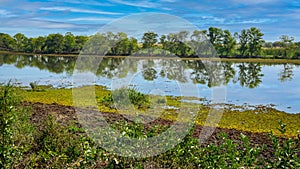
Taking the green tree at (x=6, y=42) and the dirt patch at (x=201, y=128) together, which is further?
the green tree at (x=6, y=42)

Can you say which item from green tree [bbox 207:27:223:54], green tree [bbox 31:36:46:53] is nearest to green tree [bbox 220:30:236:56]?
green tree [bbox 207:27:223:54]

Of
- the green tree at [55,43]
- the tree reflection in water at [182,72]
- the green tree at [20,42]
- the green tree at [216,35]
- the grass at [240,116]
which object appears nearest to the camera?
the grass at [240,116]

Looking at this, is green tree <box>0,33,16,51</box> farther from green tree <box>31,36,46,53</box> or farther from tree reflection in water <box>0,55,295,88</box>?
tree reflection in water <box>0,55,295,88</box>

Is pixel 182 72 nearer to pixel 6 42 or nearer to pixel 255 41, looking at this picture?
pixel 255 41

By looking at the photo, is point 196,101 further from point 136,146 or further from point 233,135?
point 136,146

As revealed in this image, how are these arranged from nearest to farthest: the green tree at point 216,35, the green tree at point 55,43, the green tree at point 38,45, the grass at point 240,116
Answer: the grass at point 240,116, the green tree at point 216,35, the green tree at point 55,43, the green tree at point 38,45

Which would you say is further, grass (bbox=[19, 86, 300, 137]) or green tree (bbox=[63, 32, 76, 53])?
green tree (bbox=[63, 32, 76, 53])

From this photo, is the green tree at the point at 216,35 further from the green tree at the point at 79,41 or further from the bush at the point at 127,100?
the bush at the point at 127,100

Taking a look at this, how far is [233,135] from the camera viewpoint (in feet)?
24.9

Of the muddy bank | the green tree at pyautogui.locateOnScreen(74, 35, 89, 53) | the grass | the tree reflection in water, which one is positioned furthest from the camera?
the green tree at pyautogui.locateOnScreen(74, 35, 89, 53)

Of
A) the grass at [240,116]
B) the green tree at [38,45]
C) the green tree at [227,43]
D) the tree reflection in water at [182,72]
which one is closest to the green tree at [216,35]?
the green tree at [227,43]

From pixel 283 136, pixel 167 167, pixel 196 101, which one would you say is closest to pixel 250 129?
pixel 283 136

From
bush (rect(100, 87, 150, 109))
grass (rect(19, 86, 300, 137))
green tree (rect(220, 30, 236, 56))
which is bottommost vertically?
grass (rect(19, 86, 300, 137))

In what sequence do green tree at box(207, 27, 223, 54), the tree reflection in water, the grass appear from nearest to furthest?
the grass < the tree reflection in water < green tree at box(207, 27, 223, 54)
